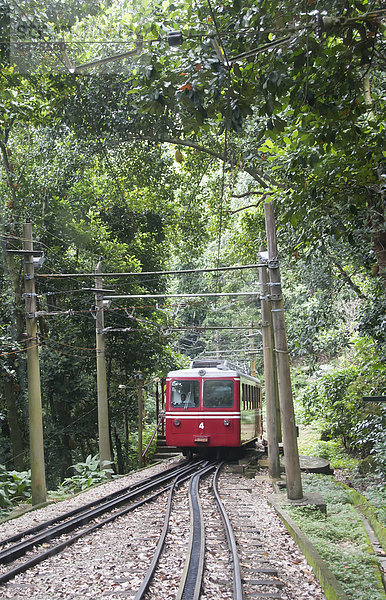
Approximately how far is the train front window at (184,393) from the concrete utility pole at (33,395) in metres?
5.54

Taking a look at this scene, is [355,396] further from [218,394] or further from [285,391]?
[285,391]

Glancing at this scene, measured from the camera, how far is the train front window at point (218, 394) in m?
15.9

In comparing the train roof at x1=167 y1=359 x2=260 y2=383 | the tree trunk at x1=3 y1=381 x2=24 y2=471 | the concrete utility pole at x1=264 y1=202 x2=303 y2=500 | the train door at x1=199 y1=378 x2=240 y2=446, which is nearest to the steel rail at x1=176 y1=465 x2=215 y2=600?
the concrete utility pole at x1=264 y1=202 x2=303 y2=500

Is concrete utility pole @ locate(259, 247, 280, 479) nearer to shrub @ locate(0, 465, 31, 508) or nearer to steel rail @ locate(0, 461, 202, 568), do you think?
steel rail @ locate(0, 461, 202, 568)

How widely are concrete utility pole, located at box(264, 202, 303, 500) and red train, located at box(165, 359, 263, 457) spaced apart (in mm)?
5966

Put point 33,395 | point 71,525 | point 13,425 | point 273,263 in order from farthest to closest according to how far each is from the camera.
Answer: point 13,425 < point 33,395 < point 273,263 < point 71,525

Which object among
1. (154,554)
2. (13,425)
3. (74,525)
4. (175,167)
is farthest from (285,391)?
(13,425)

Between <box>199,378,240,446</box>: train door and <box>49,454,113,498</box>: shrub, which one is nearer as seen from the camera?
<box>49,454,113,498</box>: shrub

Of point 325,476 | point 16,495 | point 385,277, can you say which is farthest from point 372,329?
point 16,495

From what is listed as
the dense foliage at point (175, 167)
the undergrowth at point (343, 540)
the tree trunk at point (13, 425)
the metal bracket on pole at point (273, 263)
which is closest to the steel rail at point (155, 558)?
the undergrowth at point (343, 540)

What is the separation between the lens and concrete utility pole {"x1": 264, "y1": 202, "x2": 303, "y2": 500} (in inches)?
371

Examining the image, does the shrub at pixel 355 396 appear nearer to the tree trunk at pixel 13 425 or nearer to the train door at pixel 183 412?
the train door at pixel 183 412

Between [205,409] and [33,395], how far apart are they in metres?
5.91

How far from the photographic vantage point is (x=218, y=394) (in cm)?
1597
